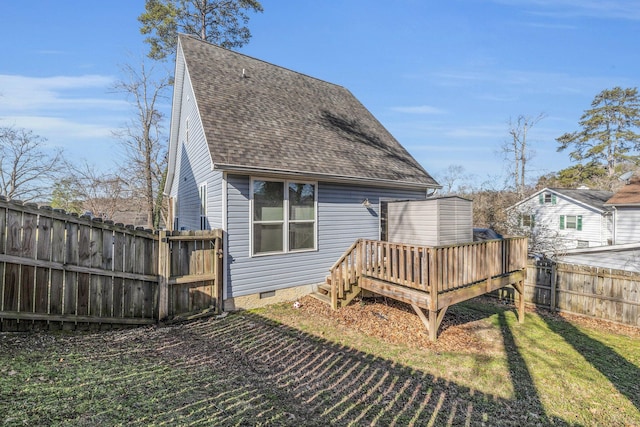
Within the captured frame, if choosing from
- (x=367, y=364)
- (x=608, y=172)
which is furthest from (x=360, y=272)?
(x=608, y=172)

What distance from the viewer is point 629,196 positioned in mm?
15703

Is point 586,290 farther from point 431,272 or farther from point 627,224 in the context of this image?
point 627,224

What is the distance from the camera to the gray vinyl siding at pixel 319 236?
Answer: 22.2 ft

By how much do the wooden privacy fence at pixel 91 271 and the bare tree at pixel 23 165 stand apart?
16.4 meters

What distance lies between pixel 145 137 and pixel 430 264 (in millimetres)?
21652

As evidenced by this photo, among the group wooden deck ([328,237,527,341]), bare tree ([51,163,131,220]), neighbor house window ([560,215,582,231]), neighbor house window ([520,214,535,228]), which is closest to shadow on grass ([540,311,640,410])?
wooden deck ([328,237,527,341])

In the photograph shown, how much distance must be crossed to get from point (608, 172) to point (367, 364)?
135ft

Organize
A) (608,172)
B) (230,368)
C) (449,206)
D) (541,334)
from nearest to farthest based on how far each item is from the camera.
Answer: (230,368) → (541,334) → (449,206) → (608,172)

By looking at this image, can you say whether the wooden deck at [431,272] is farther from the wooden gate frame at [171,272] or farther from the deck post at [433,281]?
the wooden gate frame at [171,272]

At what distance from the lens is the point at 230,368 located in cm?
405

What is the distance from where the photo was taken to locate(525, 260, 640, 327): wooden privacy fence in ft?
23.2

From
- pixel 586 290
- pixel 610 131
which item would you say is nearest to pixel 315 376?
pixel 586 290

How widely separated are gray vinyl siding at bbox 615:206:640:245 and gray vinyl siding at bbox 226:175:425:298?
14.3 m

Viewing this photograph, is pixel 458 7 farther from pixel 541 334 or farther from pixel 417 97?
pixel 541 334
